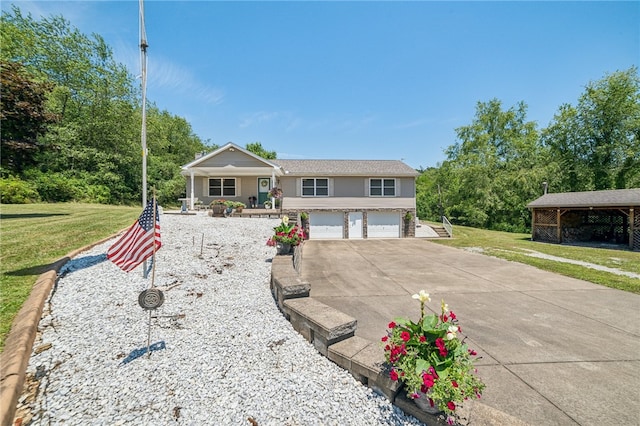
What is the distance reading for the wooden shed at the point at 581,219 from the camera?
1590cm

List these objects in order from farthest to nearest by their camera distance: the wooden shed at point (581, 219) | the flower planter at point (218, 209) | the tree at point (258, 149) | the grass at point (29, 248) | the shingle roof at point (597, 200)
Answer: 1. the tree at point (258, 149)
2. the wooden shed at point (581, 219)
3. the flower planter at point (218, 209)
4. the shingle roof at point (597, 200)
5. the grass at point (29, 248)

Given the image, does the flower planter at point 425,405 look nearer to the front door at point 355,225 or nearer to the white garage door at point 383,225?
the front door at point 355,225

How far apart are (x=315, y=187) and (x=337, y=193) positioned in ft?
5.09

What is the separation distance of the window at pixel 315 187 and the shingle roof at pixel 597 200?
14.9 metres

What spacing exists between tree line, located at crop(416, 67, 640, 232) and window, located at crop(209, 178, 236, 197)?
2418 cm

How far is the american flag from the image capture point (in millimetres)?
3814

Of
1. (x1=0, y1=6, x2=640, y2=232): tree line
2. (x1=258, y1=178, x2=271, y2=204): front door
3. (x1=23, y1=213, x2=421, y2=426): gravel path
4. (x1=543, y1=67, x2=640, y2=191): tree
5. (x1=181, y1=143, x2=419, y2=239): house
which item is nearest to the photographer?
(x1=23, y1=213, x2=421, y2=426): gravel path

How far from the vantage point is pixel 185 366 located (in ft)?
9.62

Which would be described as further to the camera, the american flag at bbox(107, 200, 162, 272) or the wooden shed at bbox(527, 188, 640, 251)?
the wooden shed at bbox(527, 188, 640, 251)

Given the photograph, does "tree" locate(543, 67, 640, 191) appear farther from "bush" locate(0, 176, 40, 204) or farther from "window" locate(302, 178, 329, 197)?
"bush" locate(0, 176, 40, 204)

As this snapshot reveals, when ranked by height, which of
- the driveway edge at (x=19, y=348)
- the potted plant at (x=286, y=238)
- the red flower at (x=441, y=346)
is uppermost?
the potted plant at (x=286, y=238)

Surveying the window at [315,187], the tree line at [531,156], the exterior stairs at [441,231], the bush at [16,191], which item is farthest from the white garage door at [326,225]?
the tree line at [531,156]

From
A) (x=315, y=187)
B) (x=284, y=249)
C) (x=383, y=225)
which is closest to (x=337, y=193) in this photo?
(x=315, y=187)

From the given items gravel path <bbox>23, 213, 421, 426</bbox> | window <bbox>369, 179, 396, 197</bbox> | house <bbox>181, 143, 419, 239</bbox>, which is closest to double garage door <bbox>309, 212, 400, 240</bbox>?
house <bbox>181, 143, 419, 239</bbox>
